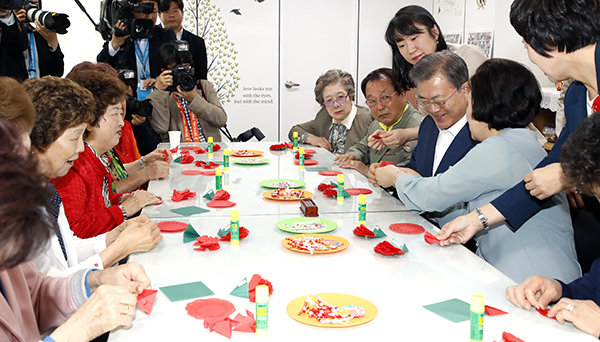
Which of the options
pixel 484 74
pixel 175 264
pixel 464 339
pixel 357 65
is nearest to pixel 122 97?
pixel 175 264

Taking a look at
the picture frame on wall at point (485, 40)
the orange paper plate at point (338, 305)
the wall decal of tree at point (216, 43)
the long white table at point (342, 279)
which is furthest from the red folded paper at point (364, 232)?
the wall decal of tree at point (216, 43)

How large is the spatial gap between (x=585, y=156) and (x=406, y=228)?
806 millimetres

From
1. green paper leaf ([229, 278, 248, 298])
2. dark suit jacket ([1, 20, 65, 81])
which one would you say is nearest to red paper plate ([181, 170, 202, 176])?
dark suit jacket ([1, 20, 65, 81])

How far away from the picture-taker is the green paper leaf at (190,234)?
1.78 meters

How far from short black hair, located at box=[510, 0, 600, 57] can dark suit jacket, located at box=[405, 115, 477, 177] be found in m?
0.68

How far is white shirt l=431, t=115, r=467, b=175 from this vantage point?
2.40 metres

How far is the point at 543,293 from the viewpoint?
131cm

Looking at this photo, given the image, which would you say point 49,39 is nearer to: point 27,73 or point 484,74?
point 27,73

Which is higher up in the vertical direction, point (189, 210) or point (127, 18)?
point (127, 18)

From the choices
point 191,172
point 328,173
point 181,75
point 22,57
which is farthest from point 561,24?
point 22,57

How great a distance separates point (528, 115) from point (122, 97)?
1800 mm

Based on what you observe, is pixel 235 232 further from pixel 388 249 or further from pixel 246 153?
pixel 246 153

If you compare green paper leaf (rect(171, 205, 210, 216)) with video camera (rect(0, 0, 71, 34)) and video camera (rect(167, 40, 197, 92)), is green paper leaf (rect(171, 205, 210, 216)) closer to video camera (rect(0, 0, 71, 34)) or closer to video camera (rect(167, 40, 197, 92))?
video camera (rect(167, 40, 197, 92))

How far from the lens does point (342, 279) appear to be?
144cm
